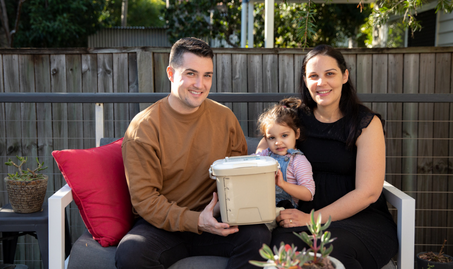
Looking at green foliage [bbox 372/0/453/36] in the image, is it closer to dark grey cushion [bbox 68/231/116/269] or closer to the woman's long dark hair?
the woman's long dark hair

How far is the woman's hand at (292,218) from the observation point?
1.89 m

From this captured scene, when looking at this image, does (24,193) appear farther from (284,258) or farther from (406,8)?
(406,8)

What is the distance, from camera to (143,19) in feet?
74.6

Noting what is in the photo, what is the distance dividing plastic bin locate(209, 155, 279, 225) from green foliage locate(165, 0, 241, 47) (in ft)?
23.9

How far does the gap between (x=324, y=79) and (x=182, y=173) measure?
0.87 meters

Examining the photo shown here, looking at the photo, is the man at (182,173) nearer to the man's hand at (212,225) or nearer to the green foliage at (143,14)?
the man's hand at (212,225)

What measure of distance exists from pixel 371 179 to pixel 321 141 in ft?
1.09

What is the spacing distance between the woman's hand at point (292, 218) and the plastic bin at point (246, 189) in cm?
24

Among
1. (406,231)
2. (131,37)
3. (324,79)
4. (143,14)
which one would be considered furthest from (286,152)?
(143,14)

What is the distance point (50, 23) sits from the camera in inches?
421

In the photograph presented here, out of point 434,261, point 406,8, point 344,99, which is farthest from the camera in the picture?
point 434,261

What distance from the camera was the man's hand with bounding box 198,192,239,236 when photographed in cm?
173

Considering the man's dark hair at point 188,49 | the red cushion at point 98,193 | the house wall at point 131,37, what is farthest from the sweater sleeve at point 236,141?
the house wall at point 131,37

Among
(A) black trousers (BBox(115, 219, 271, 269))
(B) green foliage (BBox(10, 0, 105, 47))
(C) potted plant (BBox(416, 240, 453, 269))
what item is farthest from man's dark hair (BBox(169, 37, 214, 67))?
(B) green foliage (BBox(10, 0, 105, 47))
